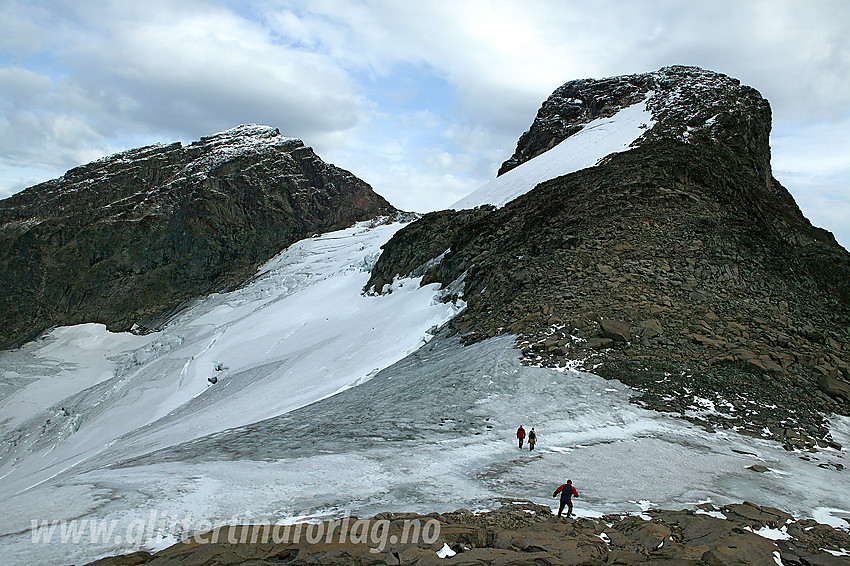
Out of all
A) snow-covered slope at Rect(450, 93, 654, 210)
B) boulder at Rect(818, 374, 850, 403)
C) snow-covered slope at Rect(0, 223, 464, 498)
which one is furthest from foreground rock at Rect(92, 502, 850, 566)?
snow-covered slope at Rect(450, 93, 654, 210)

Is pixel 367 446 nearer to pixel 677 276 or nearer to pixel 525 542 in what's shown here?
pixel 525 542

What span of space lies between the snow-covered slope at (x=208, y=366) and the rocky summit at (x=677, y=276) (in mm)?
4111

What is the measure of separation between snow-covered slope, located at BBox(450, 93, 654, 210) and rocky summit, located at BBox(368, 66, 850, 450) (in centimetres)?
166

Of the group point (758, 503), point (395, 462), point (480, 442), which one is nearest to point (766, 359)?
point (758, 503)

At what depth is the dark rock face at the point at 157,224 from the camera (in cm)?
6022

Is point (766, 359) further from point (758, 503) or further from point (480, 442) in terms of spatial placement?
point (480, 442)

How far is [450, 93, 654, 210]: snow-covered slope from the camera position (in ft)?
114

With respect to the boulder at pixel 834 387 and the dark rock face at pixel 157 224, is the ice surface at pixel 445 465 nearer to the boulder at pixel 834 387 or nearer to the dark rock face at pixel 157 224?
the boulder at pixel 834 387

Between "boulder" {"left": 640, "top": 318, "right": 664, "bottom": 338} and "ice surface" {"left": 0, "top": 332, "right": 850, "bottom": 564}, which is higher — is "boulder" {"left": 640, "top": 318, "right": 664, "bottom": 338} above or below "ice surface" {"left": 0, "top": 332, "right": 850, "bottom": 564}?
above

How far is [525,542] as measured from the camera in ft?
22.5

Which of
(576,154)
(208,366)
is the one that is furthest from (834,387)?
(208,366)

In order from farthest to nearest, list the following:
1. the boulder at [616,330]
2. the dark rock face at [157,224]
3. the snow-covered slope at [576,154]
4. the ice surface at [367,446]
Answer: the dark rock face at [157,224] → the snow-covered slope at [576,154] → the boulder at [616,330] → the ice surface at [367,446]

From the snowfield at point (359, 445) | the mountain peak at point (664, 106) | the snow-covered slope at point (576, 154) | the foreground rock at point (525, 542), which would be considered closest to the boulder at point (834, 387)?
the snowfield at point (359, 445)

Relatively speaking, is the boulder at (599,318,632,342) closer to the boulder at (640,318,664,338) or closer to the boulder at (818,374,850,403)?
the boulder at (640,318,664,338)
